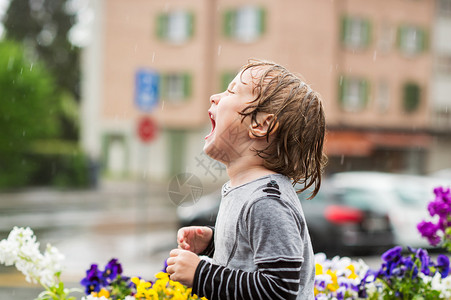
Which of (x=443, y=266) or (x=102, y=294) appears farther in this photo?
(x=443, y=266)

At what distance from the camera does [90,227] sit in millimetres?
13516

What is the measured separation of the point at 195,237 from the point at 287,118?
529 millimetres

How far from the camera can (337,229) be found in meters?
8.89

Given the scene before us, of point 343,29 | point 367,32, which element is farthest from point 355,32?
point 343,29

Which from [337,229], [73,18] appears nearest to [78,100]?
[73,18]

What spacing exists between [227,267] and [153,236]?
10893 millimetres

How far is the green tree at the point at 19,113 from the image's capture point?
20250 mm

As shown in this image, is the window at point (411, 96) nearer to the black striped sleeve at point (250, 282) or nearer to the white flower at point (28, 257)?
the white flower at point (28, 257)

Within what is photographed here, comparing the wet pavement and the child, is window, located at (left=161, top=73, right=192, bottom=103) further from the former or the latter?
the child

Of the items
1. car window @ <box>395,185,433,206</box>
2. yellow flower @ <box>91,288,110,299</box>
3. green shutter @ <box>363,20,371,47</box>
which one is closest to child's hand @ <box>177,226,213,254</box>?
yellow flower @ <box>91,288,110,299</box>

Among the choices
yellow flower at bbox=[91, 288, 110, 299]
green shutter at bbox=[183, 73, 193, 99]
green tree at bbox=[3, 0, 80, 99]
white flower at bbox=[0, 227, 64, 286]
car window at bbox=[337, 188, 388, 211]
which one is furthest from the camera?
green tree at bbox=[3, 0, 80, 99]

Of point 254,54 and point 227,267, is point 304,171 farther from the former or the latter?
point 254,54

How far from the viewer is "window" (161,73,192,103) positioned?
28.6 metres

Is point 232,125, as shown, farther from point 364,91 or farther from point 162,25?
point 364,91
